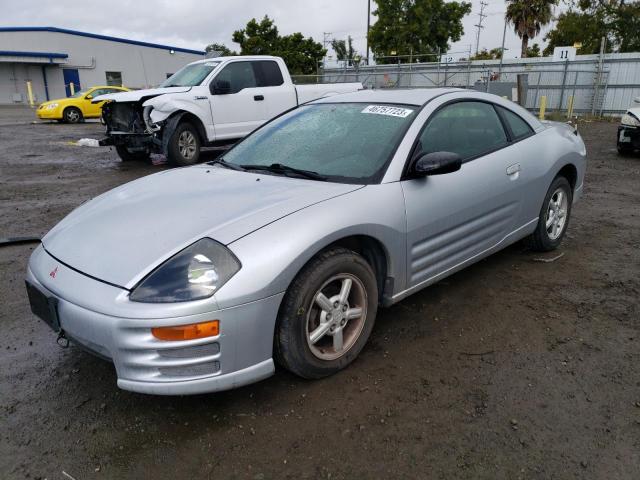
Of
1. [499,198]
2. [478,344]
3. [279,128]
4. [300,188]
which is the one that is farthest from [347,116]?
[478,344]

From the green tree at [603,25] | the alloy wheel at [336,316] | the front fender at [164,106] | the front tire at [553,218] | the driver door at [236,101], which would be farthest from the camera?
the green tree at [603,25]

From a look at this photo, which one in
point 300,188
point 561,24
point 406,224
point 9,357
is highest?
point 561,24

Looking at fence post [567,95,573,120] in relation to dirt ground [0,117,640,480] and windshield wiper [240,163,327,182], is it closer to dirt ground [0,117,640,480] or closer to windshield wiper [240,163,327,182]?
dirt ground [0,117,640,480]

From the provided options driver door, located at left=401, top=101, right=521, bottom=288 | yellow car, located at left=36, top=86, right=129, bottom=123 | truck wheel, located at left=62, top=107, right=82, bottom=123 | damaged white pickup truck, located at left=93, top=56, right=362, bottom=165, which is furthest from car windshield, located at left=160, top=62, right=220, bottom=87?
truck wheel, located at left=62, top=107, right=82, bottom=123

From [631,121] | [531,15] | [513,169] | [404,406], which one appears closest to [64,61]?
[531,15]

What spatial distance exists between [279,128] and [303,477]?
2494mm

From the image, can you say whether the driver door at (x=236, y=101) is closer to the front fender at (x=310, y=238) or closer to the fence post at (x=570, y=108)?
the front fender at (x=310, y=238)

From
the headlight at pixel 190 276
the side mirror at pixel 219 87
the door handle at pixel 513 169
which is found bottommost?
the headlight at pixel 190 276

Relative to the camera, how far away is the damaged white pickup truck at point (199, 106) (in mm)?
8836

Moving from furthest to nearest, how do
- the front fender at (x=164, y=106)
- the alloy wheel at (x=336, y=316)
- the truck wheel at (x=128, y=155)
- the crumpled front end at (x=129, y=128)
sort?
the truck wheel at (x=128, y=155)
the crumpled front end at (x=129, y=128)
the front fender at (x=164, y=106)
the alloy wheel at (x=336, y=316)

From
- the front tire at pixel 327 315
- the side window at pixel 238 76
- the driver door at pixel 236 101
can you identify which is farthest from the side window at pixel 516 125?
the side window at pixel 238 76

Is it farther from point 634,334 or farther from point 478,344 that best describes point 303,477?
point 634,334

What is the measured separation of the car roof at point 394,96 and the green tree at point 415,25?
4086 centimetres

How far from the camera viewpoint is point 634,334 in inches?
126
